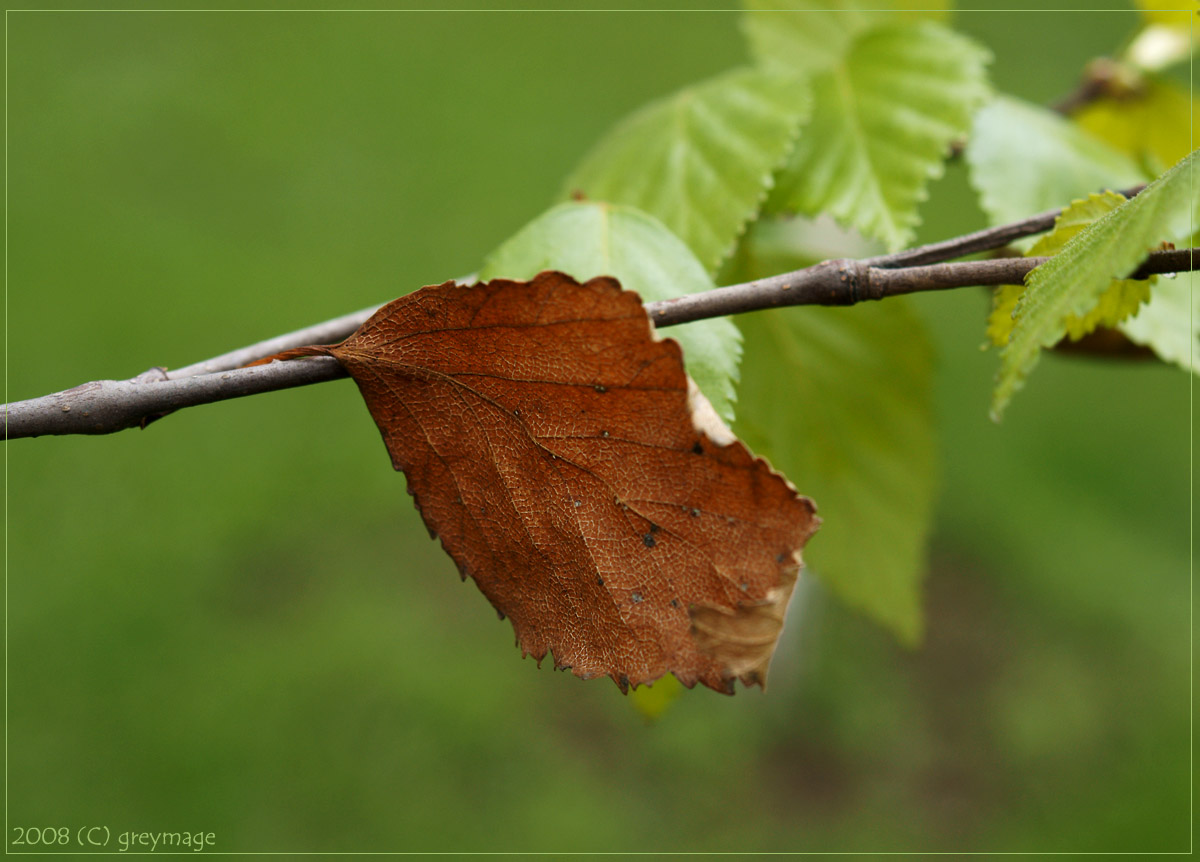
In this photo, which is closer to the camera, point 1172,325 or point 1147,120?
point 1172,325

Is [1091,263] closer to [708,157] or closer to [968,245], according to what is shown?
[968,245]

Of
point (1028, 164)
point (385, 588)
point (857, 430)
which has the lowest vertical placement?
point (385, 588)

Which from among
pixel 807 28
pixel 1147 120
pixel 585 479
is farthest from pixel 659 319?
pixel 1147 120

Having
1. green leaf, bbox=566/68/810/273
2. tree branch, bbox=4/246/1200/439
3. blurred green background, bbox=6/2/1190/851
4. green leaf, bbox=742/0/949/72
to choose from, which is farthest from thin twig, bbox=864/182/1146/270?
blurred green background, bbox=6/2/1190/851

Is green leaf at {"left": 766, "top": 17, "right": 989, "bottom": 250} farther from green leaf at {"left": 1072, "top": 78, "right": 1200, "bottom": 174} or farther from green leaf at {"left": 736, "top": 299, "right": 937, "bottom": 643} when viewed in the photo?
green leaf at {"left": 1072, "top": 78, "right": 1200, "bottom": 174}

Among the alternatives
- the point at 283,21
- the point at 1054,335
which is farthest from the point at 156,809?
→ the point at 283,21

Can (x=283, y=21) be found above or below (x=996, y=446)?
above

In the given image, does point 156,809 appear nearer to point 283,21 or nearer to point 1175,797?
point 1175,797
